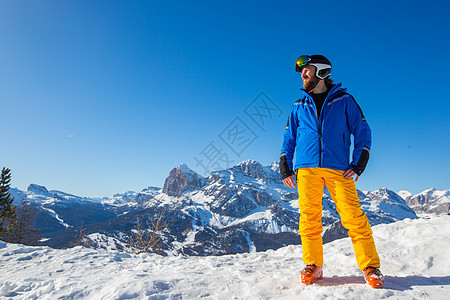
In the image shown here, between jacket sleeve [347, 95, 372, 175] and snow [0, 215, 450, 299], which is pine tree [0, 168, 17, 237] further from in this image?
jacket sleeve [347, 95, 372, 175]

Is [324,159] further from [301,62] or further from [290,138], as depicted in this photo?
[301,62]

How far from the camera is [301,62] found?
145 inches

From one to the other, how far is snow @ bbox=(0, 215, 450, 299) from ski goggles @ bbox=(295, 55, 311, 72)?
9.81 ft

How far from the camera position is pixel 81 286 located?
10.2ft

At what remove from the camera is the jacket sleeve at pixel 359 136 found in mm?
3287

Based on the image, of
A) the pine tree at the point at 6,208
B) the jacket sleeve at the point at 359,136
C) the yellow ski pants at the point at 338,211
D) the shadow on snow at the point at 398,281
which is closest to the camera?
the shadow on snow at the point at 398,281

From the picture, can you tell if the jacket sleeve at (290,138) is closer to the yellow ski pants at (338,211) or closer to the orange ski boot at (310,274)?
the yellow ski pants at (338,211)

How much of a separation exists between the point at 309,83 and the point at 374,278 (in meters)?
2.67

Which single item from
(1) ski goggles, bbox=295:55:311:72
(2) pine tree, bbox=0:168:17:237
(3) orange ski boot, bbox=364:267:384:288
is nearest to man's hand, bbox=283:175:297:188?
(3) orange ski boot, bbox=364:267:384:288

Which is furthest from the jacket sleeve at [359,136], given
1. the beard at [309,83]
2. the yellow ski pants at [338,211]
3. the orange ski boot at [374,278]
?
the orange ski boot at [374,278]

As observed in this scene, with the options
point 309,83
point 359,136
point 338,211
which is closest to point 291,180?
point 338,211

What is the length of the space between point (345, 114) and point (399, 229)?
4.24 m

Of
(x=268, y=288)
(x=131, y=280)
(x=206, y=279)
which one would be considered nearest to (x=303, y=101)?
(x=268, y=288)

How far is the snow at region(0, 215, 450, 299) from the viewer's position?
262 centimetres
